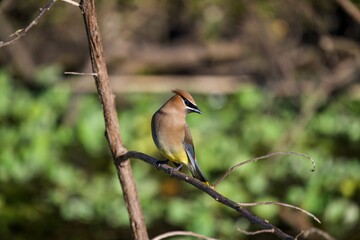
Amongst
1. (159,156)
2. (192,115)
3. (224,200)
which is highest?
(192,115)

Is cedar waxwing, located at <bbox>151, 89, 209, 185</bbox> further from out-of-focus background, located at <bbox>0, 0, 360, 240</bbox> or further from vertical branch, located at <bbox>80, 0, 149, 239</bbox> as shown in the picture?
out-of-focus background, located at <bbox>0, 0, 360, 240</bbox>

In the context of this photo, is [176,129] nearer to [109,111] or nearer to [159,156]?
[109,111]

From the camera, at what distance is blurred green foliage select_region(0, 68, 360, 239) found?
5.89 metres

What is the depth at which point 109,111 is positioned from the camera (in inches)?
110

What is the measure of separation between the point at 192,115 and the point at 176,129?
3.97 meters

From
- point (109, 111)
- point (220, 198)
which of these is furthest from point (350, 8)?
point (220, 198)

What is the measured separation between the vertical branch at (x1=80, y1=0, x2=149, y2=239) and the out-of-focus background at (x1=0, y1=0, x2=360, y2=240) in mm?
2154

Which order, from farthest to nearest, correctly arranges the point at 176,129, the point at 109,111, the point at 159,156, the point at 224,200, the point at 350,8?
the point at 159,156
the point at 350,8
the point at 176,129
the point at 109,111
the point at 224,200

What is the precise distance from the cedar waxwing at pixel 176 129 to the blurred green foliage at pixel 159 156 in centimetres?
205

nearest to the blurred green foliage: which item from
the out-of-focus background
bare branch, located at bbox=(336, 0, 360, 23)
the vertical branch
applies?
the out-of-focus background

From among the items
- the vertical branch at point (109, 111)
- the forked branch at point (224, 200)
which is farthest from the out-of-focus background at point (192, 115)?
the forked branch at point (224, 200)

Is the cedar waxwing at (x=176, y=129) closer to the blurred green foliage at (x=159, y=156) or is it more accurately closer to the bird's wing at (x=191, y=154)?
the bird's wing at (x=191, y=154)

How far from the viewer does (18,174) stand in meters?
6.46

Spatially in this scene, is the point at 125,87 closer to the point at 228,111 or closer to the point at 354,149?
the point at 228,111
